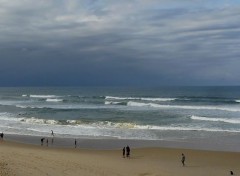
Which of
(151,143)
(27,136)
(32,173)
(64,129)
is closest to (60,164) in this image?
(32,173)

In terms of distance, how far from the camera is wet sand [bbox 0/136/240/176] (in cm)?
1847

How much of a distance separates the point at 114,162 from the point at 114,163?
1.03ft

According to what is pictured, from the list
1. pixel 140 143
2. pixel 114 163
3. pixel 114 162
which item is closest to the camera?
pixel 114 163

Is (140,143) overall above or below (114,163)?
above

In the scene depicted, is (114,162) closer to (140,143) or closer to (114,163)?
(114,163)

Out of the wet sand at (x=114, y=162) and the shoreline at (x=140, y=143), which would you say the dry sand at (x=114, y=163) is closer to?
the wet sand at (x=114, y=162)

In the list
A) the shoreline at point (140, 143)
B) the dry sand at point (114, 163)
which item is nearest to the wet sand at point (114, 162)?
the dry sand at point (114, 163)

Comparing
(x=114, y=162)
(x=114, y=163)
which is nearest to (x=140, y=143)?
(x=114, y=162)

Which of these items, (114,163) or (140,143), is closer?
(114,163)

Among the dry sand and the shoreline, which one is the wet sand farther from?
the shoreline

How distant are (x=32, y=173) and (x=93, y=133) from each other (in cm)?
1676

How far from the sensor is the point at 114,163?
21.8 m

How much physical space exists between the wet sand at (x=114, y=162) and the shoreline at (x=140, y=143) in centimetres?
115

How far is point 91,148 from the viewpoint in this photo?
26984mm
